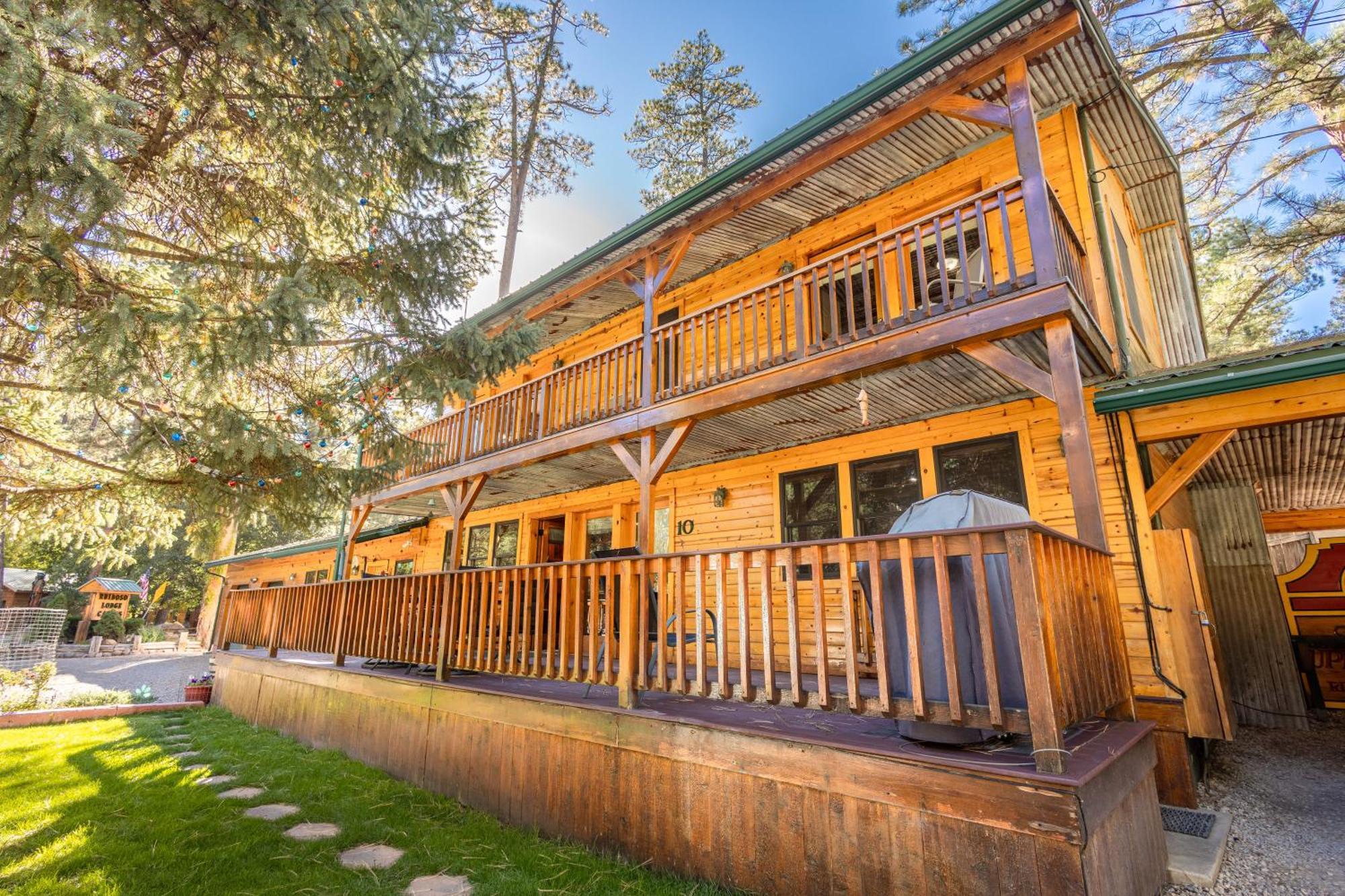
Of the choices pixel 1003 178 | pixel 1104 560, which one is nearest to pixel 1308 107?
pixel 1003 178

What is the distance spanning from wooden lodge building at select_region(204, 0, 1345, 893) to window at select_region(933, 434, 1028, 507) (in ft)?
0.11

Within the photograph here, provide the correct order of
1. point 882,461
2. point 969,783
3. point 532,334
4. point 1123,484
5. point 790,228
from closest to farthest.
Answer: point 969,783
point 1123,484
point 532,334
point 882,461
point 790,228

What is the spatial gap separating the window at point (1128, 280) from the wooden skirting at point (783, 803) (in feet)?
17.4

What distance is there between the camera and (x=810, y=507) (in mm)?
7816

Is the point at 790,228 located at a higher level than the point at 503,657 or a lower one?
higher

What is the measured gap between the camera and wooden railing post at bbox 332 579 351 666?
7180mm

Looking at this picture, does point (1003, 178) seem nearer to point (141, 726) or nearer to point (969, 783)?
point (969, 783)

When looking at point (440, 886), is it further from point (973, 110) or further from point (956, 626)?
point (973, 110)

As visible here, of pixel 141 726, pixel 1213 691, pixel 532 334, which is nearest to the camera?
pixel 1213 691

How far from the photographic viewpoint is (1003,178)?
6.71 m

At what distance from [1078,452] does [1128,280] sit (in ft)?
15.9

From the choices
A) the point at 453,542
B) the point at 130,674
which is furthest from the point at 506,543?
the point at 130,674

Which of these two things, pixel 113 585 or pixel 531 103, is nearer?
pixel 531 103

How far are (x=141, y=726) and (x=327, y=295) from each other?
664 centimetres
